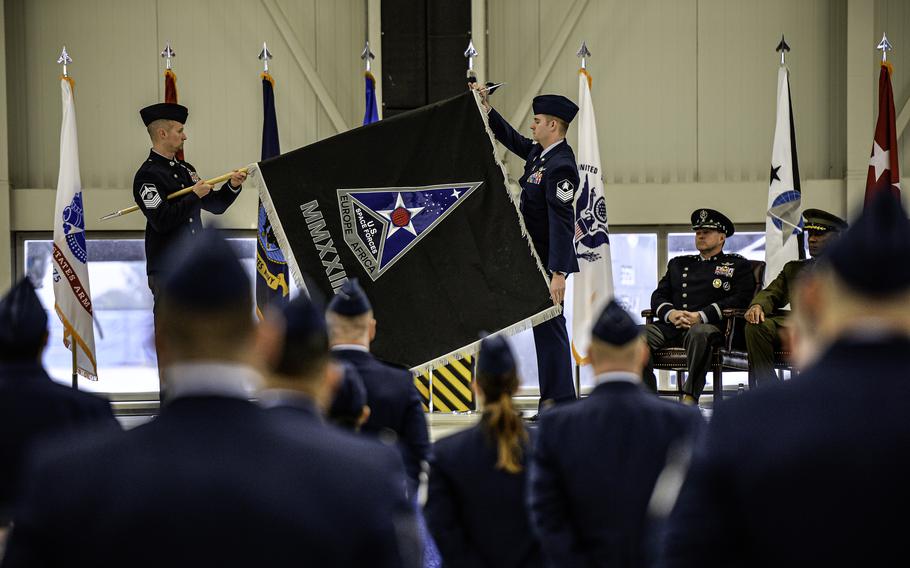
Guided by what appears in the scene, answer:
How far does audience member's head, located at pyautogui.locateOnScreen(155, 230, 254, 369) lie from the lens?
0.98 m

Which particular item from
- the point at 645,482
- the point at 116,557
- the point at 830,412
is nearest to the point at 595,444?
the point at 645,482

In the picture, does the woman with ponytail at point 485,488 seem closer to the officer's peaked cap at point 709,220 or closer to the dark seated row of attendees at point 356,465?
the dark seated row of attendees at point 356,465

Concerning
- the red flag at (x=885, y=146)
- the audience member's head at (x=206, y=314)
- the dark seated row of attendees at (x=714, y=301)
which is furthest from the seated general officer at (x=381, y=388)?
the red flag at (x=885, y=146)

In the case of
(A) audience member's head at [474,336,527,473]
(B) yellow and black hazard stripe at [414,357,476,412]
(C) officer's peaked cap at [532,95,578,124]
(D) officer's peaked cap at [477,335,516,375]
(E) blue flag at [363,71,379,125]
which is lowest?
(B) yellow and black hazard stripe at [414,357,476,412]

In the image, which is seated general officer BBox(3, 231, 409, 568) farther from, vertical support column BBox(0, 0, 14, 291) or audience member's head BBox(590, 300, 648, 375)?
vertical support column BBox(0, 0, 14, 291)

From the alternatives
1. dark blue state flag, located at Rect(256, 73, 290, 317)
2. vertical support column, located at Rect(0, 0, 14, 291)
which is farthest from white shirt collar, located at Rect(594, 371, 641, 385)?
vertical support column, located at Rect(0, 0, 14, 291)

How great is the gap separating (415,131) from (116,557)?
14.4 ft

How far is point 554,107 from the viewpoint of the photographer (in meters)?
4.96

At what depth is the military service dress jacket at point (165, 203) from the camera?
5.13 m

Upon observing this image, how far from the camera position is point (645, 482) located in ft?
6.68

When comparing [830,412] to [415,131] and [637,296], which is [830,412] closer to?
[415,131]

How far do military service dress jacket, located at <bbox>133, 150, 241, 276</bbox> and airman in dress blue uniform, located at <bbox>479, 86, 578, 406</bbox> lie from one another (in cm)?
148

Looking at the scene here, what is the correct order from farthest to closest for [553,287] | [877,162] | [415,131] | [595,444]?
[877,162], [415,131], [553,287], [595,444]

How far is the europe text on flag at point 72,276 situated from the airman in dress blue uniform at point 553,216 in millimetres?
2985
